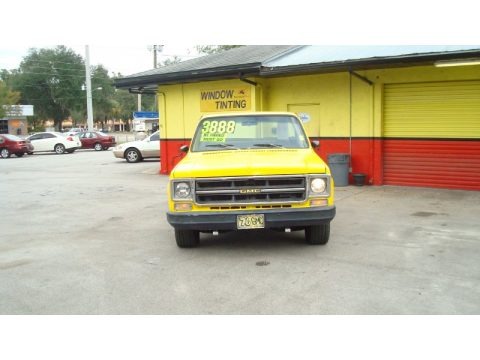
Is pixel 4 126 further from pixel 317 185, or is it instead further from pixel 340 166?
pixel 317 185

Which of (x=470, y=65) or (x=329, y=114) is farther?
(x=329, y=114)

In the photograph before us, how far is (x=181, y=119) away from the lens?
15586 mm

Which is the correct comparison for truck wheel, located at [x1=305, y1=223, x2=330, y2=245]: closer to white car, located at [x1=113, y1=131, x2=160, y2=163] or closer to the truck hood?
the truck hood

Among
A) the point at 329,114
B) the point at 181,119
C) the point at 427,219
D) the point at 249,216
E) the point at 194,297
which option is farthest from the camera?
the point at 181,119

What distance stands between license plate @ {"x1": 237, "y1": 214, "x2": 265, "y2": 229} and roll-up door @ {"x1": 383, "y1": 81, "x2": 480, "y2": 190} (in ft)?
23.6

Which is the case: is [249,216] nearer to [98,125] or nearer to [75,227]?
[75,227]

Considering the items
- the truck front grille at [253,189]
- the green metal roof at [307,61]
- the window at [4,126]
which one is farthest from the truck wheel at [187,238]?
the window at [4,126]

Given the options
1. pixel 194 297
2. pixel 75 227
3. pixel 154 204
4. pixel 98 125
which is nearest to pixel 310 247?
pixel 194 297

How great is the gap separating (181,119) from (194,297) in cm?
1144

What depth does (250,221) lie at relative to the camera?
5.77 meters

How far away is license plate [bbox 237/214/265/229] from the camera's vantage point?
5754 millimetres

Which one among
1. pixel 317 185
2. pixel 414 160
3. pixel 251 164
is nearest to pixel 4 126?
pixel 414 160

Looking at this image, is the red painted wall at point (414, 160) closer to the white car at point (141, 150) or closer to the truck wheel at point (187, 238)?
the truck wheel at point (187, 238)

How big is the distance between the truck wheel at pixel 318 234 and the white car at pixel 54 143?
1060 inches
